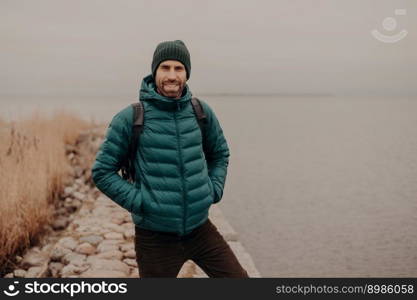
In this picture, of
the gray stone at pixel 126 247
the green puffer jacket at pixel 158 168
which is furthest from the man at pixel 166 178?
the gray stone at pixel 126 247

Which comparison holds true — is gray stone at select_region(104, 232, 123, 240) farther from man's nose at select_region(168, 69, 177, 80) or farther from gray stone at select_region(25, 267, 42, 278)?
man's nose at select_region(168, 69, 177, 80)

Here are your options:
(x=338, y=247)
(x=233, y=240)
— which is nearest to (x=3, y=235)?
(x=233, y=240)

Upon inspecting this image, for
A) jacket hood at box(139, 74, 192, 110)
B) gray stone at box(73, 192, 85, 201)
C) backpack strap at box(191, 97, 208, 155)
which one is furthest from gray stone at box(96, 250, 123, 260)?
gray stone at box(73, 192, 85, 201)

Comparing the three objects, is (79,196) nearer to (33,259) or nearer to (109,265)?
(33,259)

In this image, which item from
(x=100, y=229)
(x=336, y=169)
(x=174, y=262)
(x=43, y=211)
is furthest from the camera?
(x=336, y=169)

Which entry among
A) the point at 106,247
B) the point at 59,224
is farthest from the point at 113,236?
the point at 59,224

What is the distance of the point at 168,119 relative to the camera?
215 cm

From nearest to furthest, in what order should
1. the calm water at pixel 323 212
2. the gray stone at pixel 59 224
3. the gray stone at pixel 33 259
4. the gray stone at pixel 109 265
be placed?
the gray stone at pixel 109 265, the gray stone at pixel 33 259, the gray stone at pixel 59 224, the calm water at pixel 323 212

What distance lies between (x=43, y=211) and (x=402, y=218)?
8100 mm

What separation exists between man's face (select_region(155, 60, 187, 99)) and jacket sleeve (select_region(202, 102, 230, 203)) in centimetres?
22

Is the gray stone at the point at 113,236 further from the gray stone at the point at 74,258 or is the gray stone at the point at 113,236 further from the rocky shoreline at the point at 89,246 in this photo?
the gray stone at the point at 74,258

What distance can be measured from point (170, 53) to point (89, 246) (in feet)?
8.01

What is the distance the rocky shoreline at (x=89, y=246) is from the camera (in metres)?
3.45

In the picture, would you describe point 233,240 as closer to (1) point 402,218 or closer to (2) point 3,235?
(2) point 3,235
